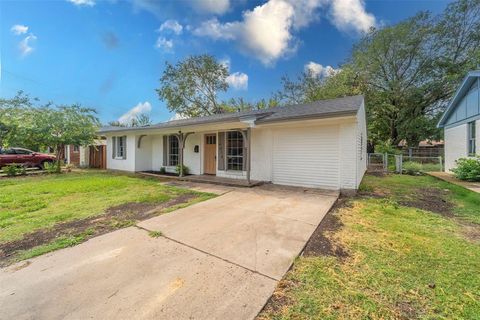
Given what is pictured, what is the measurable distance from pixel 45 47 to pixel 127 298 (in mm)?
13349

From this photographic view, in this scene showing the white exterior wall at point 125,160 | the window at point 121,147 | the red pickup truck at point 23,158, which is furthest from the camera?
the window at point 121,147

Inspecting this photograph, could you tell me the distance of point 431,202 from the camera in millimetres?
6105

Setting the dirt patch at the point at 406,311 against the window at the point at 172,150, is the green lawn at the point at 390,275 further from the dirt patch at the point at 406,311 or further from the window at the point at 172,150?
the window at the point at 172,150

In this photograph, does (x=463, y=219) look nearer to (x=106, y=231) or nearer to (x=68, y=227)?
(x=106, y=231)

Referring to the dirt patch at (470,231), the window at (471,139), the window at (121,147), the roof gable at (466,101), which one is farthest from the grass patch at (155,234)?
the window at (471,139)

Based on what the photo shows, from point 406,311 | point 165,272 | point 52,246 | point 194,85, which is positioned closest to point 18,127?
point 52,246

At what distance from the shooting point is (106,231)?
3.75m

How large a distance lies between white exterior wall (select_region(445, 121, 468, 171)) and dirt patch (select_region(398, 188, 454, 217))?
15.3 feet

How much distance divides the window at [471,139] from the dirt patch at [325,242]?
971 centimetres

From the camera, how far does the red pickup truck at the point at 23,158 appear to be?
1234cm

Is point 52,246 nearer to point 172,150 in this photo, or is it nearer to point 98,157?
point 172,150

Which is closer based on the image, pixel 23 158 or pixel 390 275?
→ pixel 390 275

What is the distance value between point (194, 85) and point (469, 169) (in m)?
23.7

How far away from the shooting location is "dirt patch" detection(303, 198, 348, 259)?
2.99 metres
